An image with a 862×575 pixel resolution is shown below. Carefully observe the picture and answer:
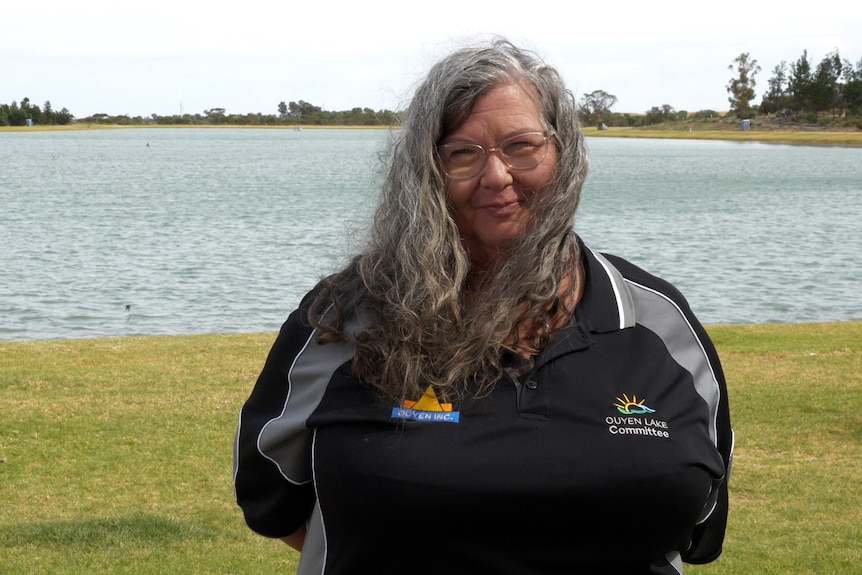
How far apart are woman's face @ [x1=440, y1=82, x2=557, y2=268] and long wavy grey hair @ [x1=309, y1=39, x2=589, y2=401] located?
0.06 feet

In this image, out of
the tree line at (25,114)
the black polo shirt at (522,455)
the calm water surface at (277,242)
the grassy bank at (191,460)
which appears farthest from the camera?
the tree line at (25,114)

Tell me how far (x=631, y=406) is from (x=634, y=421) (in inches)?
1.3

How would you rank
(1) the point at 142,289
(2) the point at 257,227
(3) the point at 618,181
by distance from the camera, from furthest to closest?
(3) the point at 618,181, (2) the point at 257,227, (1) the point at 142,289

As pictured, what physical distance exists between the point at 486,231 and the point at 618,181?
197 feet

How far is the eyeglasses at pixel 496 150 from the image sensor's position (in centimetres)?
228

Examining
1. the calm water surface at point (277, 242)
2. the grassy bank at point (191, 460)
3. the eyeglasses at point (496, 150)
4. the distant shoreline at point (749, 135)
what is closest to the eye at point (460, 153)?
the eyeglasses at point (496, 150)

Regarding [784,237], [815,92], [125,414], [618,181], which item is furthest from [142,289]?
[815,92]

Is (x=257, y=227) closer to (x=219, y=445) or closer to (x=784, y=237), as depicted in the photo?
(x=784, y=237)

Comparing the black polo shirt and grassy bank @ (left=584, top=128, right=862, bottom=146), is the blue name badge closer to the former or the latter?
the black polo shirt

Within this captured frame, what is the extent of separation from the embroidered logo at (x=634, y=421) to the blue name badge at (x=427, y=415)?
0.30m

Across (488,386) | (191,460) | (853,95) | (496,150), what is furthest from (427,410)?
→ (853,95)

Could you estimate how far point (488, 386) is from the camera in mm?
2156

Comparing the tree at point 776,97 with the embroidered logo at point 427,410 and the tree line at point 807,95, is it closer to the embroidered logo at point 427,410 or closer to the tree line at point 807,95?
the tree line at point 807,95

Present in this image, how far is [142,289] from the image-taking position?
21609 mm
